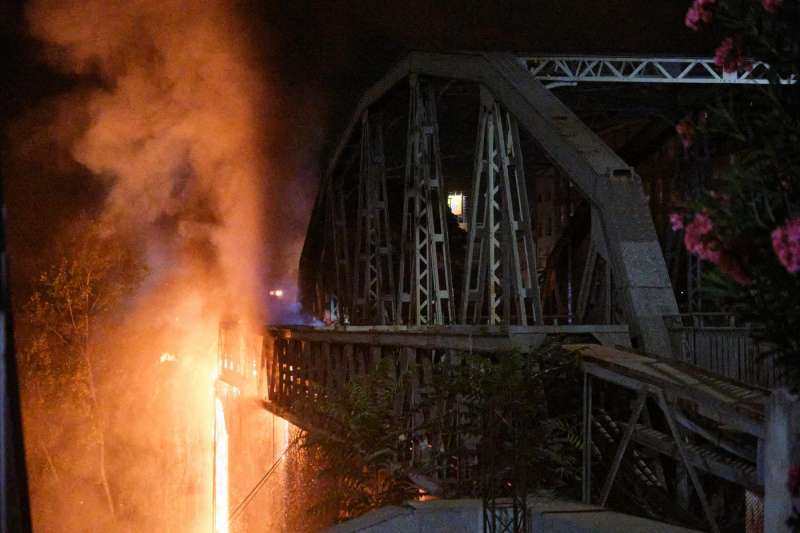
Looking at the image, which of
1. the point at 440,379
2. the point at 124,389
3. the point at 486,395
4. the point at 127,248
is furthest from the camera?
the point at 124,389

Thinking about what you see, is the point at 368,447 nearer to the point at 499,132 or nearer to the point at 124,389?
the point at 499,132

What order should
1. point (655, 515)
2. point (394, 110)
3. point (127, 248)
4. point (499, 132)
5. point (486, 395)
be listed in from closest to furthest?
point (655, 515)
point (486, 395)
point (499, 132)
point (394, 110)
point (127, 248)

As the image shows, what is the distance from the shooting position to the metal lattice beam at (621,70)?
20625 millimetres

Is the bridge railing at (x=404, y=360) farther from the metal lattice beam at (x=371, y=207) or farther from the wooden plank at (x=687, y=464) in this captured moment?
the wooden plank at (x=687, y=464)

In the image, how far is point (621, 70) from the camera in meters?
20.8

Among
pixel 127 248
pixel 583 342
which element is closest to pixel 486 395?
pixel 583 342

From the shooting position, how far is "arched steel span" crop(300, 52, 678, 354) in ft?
48.1

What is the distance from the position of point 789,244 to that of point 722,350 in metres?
7.73

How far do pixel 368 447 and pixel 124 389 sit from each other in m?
33.0

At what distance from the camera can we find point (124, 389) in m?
46.5

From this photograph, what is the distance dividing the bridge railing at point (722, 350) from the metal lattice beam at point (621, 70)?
→ 7.32 m

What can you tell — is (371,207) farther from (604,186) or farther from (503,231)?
(604,186)

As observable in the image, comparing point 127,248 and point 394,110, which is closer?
point 394,110

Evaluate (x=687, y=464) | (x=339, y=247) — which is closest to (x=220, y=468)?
(x=339, y=247)
